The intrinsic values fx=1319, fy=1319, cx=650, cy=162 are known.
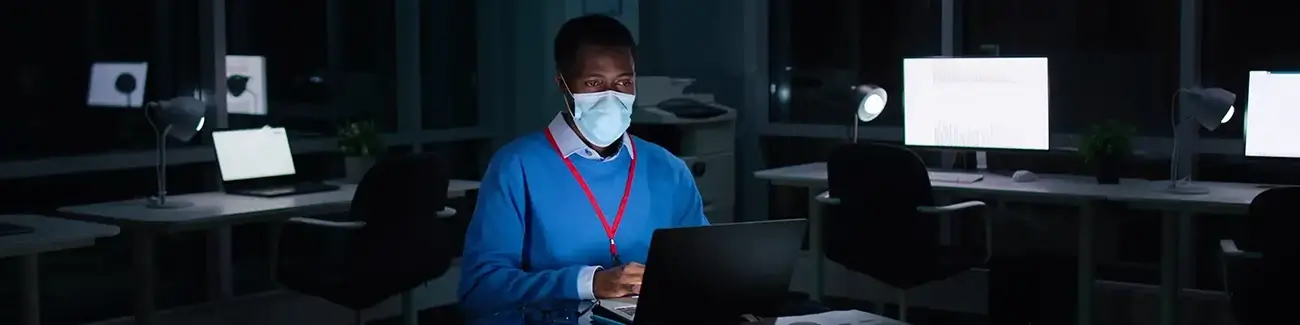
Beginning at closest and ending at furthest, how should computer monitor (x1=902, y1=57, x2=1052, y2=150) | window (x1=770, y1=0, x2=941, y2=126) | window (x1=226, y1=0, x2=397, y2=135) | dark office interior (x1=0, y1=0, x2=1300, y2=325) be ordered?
computer monitor (x1=902, y1=57, x2=1052, y2=150) → dark office interior (x1=0, y1=0, x2=1300, y2=325) → window (x1=226, y1=0, x2=397, y2=135) → window (x1=770, y1=0, x2=941, y2=126)

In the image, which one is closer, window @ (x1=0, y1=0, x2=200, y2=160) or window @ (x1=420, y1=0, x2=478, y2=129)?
window @ (x1=0, y1=0, x2=200, y2=160)

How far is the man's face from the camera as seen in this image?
2195mm

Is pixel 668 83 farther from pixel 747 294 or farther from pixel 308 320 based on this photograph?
pixel 747 294

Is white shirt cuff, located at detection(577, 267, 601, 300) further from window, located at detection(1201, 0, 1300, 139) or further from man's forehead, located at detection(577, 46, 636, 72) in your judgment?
window, located at detection(1201, 0, 1300, 139)

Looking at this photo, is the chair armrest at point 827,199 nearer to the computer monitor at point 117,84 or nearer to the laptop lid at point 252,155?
the laptop lid at point 252,155

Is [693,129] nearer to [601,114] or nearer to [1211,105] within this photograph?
[1211,105]

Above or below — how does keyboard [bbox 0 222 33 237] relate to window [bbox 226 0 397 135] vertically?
below

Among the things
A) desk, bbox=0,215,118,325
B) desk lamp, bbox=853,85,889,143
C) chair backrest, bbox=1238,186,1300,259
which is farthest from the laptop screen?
chair backrest, bbox=1238,186,1300,259

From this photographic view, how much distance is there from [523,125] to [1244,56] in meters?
3.04

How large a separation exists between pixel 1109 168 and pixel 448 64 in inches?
119

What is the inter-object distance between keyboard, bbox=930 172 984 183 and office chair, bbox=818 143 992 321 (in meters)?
0.28

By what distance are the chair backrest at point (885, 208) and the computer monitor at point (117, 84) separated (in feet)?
8.40

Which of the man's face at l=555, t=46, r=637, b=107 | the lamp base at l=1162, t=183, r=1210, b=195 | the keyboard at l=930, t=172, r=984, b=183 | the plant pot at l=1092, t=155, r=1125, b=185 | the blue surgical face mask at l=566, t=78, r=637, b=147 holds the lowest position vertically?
the lamp base at l=1162, t=183, r=1210, b=195

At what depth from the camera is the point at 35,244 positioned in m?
3.45
